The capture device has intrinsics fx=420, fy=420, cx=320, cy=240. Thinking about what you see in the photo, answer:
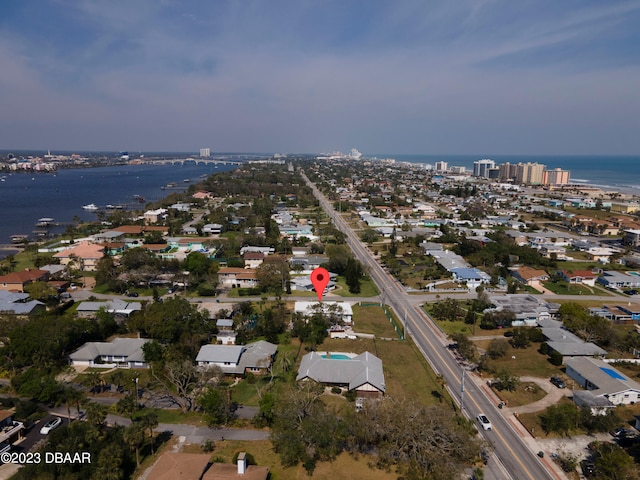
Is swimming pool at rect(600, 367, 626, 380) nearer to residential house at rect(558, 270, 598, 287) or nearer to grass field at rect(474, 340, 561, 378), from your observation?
grass field at rect(474, 340, 561, 378)

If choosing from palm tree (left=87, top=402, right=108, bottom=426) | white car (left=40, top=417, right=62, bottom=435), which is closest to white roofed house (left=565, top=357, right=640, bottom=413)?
palm tree (left=87, top=402, right=108, bottom=426)

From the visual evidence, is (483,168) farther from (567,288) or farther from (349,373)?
(349,373)

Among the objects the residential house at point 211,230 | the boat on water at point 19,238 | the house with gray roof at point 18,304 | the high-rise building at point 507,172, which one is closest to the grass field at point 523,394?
the house with gray roof at point 18,304

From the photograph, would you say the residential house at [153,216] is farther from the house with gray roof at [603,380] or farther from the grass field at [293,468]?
the house with gray roof at [603,380]

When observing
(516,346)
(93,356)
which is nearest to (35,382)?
(93,356)

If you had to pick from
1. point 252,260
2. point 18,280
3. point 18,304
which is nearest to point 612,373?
point 252,260
